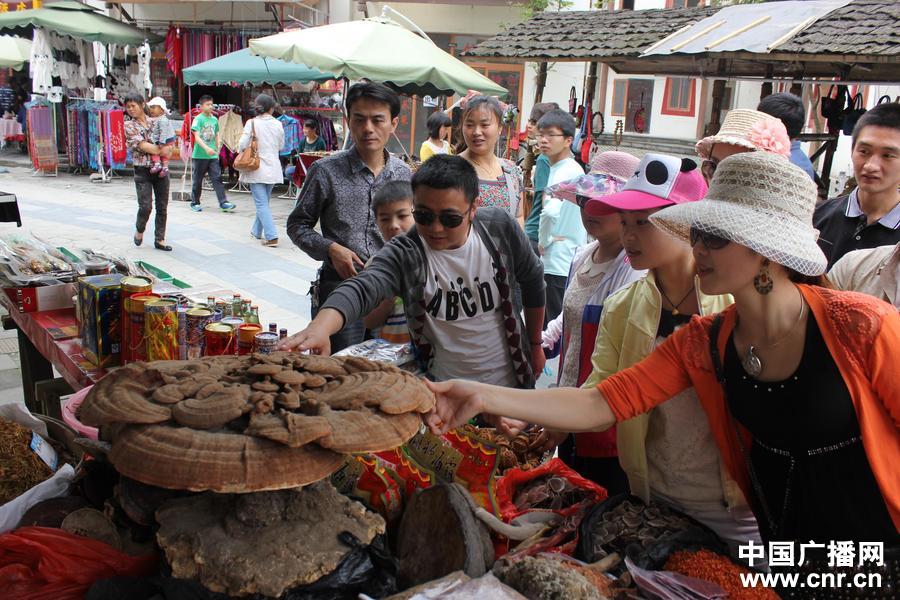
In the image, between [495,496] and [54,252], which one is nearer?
[495,496]

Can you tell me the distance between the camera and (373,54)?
799cm

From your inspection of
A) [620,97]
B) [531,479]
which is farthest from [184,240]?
[620,97]

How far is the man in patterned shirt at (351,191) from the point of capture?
3.81 m

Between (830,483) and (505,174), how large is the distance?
368 centimetres

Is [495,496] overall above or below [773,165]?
below

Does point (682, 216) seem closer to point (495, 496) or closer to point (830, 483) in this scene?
point (830, 483)

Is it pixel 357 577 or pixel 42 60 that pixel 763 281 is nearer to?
pixel 357 577

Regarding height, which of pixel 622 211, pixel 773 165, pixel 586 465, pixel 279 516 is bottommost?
pixel 586 465

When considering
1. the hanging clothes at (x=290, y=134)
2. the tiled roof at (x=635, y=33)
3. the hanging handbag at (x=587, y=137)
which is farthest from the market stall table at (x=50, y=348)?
the hanging clothes at (x=290, y=134)

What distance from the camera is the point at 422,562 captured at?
68.9 inches

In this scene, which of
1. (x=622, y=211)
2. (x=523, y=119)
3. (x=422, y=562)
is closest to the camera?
(x=422, y=562)

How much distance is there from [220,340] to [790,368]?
1.98 m

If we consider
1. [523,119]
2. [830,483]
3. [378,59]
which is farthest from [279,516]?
[523,119]

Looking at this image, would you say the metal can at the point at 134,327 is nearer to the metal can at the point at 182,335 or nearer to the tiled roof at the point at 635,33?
the metal can at the point at 182,335
